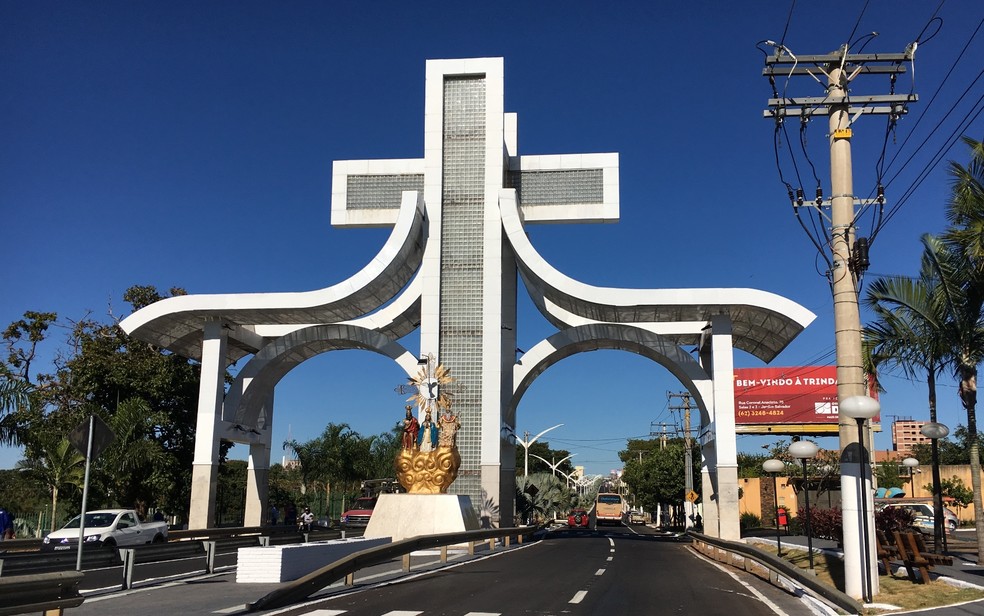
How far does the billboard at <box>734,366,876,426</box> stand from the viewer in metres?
58.8

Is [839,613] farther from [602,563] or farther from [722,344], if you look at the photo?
[722,344]

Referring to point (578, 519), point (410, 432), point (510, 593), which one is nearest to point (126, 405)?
point (410, 432)

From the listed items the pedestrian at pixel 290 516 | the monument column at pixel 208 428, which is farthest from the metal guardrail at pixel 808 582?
the pedestrian at pixel 290 516

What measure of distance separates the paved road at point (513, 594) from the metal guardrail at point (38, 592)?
2.29 metres

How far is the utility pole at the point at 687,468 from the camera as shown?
46.7 m

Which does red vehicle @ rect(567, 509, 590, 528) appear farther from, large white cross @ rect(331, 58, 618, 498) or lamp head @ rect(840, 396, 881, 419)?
lamp head @ rect(840, 396, 881, 419)

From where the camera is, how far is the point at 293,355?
34094mm

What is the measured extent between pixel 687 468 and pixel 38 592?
42.9 m

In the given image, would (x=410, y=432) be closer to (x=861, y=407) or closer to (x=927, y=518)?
(x=861, y=407)

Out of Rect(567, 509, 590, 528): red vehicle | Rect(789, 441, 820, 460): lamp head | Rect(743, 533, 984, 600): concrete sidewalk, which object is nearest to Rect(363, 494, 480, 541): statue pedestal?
Rect(743, 533, 984, 600): concrete sidewalk

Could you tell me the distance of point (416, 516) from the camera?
76.9ft

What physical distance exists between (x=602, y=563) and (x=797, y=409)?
4457 cm

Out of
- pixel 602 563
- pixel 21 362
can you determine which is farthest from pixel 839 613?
pixel 21 362

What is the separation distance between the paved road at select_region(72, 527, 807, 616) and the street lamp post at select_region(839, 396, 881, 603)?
101cm
